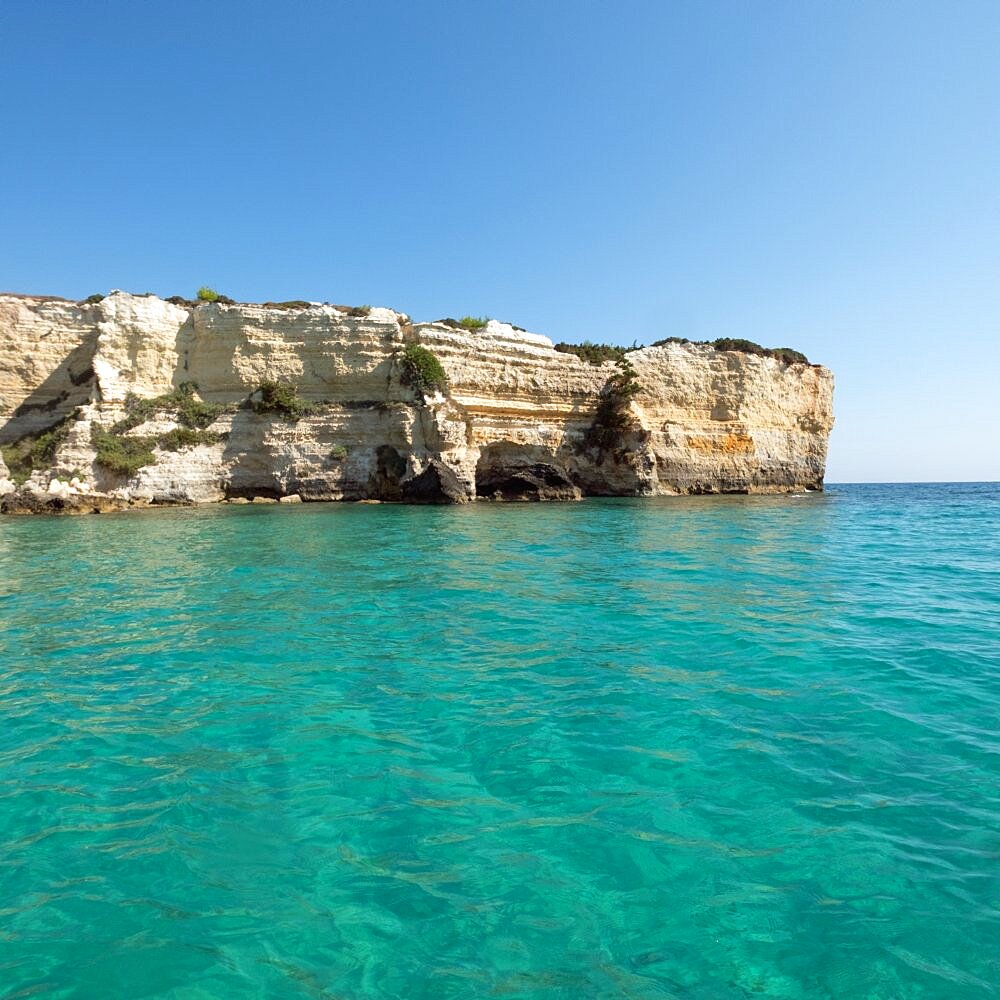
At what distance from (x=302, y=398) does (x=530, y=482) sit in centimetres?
1275

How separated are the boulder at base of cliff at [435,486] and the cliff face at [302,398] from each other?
2.8 inches

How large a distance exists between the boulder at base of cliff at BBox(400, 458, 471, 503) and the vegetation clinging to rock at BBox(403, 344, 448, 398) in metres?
3.62

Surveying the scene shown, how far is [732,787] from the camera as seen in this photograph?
3.95 metres

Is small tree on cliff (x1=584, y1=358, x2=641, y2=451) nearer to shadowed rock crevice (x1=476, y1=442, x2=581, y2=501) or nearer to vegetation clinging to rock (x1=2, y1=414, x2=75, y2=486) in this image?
shadowed rock crevice (x1=476, y1=442, x2=581, y2=501)

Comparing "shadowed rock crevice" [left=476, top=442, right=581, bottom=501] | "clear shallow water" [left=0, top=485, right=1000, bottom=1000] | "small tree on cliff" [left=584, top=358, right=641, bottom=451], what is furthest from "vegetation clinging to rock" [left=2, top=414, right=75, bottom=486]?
"small tree on cliff" [left=584, top=358, right=641, bottom=451]

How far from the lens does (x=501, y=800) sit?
3.83 m

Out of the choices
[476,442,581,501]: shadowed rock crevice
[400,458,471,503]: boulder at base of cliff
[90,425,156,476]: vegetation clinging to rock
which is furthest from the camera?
[476,442,581,501]: shadowed rock crevice

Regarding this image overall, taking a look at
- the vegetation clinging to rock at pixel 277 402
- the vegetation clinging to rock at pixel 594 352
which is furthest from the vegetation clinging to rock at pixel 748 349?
the vegetation clinging to rock at pixel 277 402

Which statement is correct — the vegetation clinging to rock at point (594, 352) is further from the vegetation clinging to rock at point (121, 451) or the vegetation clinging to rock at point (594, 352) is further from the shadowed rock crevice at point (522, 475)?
the vegetation clinging to rock at point (121, 451)

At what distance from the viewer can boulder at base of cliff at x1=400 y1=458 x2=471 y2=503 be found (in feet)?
99.2

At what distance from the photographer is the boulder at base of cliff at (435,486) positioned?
99.2ft

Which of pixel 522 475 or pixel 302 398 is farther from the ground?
pixel 302 398

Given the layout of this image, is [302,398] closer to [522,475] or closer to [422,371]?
[422,371]

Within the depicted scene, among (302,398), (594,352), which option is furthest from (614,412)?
(302,398)
